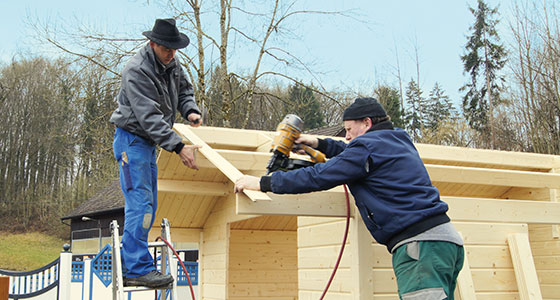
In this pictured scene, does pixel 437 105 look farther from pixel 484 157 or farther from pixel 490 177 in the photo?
pixel 490 177

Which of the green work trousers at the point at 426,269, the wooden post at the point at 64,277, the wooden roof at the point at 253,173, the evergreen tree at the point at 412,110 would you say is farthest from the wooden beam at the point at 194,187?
the evergreen tree at the point at 412,110

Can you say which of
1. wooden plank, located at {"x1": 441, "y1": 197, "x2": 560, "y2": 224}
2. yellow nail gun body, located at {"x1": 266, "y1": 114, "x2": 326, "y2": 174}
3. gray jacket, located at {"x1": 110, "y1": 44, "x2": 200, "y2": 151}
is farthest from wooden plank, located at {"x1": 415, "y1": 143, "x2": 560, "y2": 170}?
gray jacket, located at {"x1": 110, "y1": 44, "x2": 200, "y2": 151}

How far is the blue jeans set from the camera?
3.20 m

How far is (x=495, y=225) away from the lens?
387 cm

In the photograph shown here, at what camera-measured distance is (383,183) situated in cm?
263

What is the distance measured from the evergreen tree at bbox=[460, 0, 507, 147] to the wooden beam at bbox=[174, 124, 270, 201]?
81.4 feet

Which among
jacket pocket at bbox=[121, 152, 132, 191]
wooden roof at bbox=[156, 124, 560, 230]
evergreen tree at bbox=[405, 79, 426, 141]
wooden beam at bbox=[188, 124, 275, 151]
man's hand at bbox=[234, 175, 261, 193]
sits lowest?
man's hand at bbox=[234, 175, 261, 193]

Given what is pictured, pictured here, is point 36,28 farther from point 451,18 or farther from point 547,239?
point 451,18

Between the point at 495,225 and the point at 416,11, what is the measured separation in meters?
25.2

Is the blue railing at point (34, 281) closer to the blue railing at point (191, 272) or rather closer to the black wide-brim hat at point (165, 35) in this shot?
the blue railing at point (191, 272)

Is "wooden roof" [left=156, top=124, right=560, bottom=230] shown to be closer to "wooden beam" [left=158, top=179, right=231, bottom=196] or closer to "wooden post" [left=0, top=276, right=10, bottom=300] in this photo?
"wooden beam" [left=158, top=179, right=231, bottom=196]

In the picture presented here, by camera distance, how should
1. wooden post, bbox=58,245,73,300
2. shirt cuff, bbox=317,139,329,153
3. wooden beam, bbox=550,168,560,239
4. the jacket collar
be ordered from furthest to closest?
wooden post, bbox=58,245,73,300 < wooden beam, bbox=550,168,560,239 < shirt cuff, bbox=317,139,329,153 < the jacket collar

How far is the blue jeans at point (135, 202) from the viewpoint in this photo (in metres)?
3.20

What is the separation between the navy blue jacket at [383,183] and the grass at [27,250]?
24.5 m
